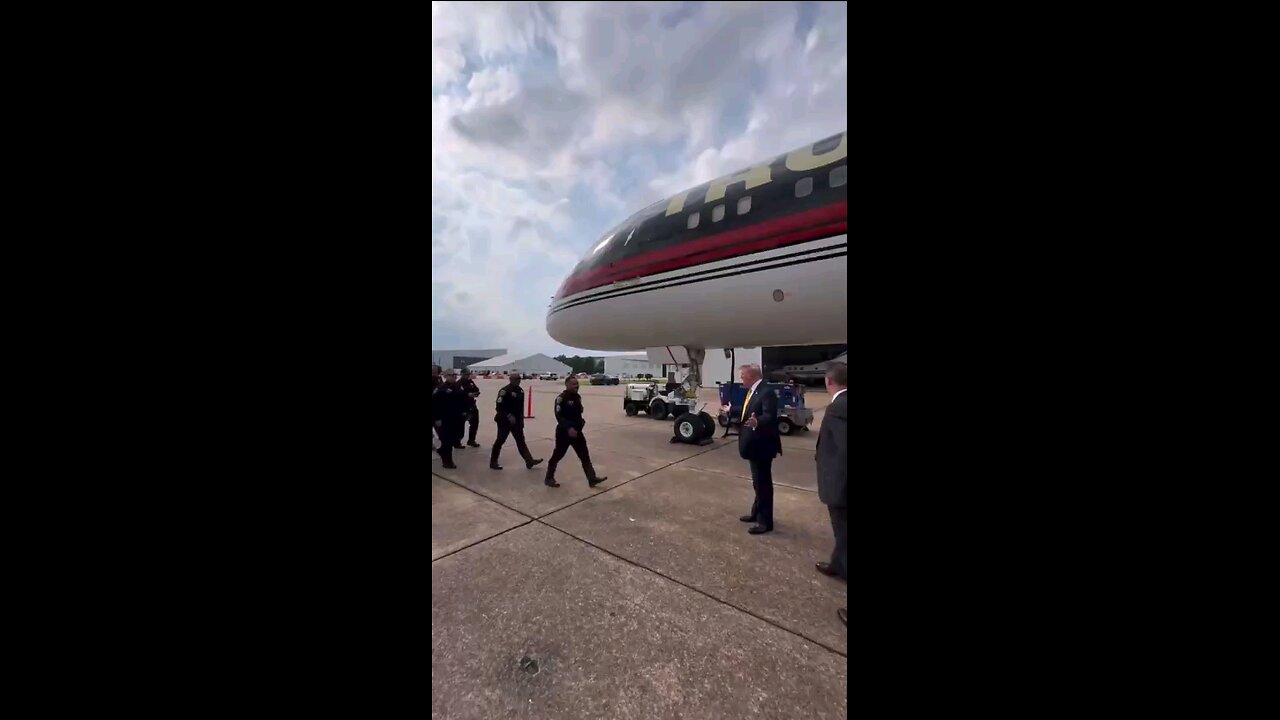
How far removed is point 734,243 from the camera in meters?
6.39

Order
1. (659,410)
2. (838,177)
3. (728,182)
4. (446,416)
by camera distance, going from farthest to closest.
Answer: (659,410)
(728,182)
(446,416)
(838,177)

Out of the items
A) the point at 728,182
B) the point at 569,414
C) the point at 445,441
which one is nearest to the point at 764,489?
the point at 569,414

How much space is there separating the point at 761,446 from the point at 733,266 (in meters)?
3.70

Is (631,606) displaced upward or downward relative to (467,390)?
downward

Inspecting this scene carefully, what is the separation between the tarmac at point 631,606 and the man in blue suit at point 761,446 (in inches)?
7.9

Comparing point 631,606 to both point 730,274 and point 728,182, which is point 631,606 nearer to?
→ point 730,274

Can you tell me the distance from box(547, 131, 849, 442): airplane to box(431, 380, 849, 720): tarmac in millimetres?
2870

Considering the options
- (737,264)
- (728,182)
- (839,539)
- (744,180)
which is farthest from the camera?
(728,182)

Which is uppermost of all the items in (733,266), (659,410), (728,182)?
(728,182)

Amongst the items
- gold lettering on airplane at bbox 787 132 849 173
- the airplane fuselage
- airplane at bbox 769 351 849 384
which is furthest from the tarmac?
airplane at bbox 769 351 849 384

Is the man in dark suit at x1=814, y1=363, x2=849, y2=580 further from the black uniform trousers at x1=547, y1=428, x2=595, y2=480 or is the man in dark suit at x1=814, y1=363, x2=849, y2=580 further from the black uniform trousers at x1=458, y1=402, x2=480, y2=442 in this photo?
the black uniform trousers at x1=458, y1=402, x2=480, y2=442
